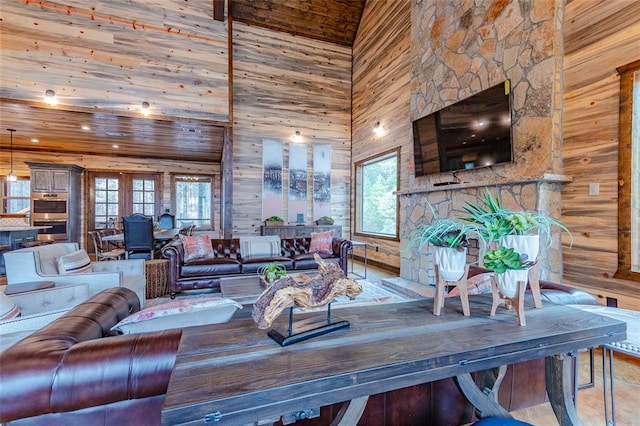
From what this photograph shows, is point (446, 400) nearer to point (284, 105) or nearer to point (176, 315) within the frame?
point (176, 315)

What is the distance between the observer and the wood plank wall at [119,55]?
437 cm

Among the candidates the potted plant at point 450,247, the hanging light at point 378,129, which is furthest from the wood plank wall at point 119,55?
the potted plant at point 450,247

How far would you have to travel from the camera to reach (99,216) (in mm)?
7680

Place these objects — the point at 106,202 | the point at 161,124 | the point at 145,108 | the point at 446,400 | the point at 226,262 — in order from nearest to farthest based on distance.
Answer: the point at 446,400
the point at 226,262
the point at 145,108
the point at 161,124
the point at 106,202

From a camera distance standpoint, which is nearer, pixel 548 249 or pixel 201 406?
pixel 201 406

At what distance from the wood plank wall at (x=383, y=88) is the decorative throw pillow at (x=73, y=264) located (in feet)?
15.5

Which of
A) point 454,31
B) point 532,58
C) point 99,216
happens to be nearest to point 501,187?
point 532,58

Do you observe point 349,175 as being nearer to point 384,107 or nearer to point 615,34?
point 384,107

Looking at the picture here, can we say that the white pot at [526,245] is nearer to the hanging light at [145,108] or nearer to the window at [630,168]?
the window at [630,168]

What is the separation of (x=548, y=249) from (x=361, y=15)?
263 inches

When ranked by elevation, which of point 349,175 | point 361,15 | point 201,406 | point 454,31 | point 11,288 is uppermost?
point 361,15

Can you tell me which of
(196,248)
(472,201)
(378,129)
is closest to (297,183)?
(378,129)

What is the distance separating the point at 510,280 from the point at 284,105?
6.80m

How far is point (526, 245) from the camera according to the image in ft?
3.84
